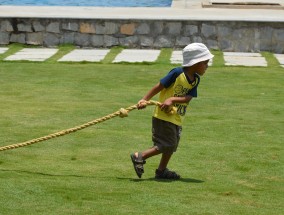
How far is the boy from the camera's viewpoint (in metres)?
6.01

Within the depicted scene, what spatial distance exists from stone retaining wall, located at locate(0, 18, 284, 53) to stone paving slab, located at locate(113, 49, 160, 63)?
0.30 m

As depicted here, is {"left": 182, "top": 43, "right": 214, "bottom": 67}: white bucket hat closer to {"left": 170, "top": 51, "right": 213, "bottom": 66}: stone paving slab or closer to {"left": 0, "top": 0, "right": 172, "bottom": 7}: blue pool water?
{"left": 170, "top": 51, "right": 213, "bottom": 66}: stone paving slab

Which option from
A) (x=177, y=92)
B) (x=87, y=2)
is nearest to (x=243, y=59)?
(x=177, y=92)

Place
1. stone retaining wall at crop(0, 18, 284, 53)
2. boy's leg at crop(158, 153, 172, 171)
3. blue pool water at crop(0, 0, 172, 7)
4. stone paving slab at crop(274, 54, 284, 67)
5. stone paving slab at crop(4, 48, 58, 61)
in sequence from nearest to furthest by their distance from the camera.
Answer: boy's leg at crop(158, 153, 172, 171)
stone paving slab at crop(274, 54, 284, 67)
stone paving slab at crop(4, 48, 58, 61)
stone retaining wall at crop(0, 18, 284, 53)
blue pool water at crop(0, 0, 172, 7)

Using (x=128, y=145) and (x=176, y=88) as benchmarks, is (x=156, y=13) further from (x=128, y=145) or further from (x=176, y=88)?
(x=176, y=88)

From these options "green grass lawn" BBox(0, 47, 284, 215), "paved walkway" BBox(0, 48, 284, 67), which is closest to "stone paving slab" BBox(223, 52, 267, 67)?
"paved walkway" BBox(0, 48, 284, 67)

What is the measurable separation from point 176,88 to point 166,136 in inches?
13.5

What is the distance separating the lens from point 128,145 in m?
7.12

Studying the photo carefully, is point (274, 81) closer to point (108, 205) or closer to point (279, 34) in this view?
point (279, 34)

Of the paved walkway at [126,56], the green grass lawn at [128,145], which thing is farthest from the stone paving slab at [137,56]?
the green grass lawn at [128,145]

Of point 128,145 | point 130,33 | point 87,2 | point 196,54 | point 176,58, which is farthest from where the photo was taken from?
point 87,2

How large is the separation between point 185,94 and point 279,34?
7141mm

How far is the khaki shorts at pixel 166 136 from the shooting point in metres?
6.07

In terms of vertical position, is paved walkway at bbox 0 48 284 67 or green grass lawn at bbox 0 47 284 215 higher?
green grass lawn at bbox 0 47 284 215
